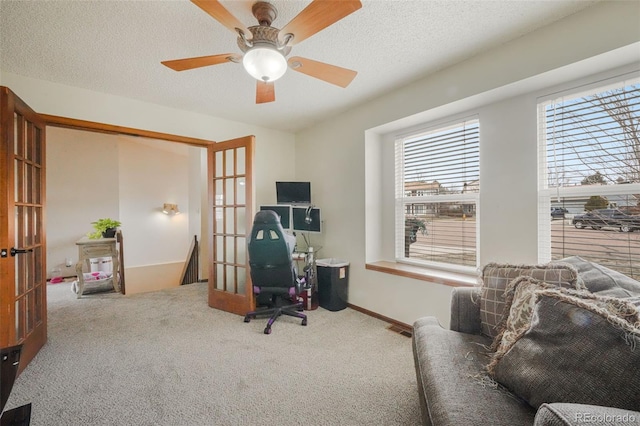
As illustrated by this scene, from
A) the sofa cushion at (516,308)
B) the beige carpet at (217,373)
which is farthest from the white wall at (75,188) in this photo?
the sofa cushion at (516,308)

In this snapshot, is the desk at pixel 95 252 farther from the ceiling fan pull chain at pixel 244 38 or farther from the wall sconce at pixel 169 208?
the ceiling fan pull chain at pixel 244 38

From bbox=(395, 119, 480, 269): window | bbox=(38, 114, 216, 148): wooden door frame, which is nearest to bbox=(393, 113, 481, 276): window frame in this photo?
bbox=(395, 119, 480, 269): window

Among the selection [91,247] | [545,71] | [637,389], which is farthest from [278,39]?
[91,247]

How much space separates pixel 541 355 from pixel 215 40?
2.61 meters

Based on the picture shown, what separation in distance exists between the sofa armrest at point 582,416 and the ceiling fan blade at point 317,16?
1595 millimetres

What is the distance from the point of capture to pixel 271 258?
105 inches

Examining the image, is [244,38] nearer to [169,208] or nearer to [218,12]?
[218,12]

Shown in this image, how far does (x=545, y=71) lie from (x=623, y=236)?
122cm

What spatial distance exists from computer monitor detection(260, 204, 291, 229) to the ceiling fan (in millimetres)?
2073

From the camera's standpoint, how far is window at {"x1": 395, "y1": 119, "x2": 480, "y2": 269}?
2582mm

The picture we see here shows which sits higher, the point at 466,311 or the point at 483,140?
the point at 483,140

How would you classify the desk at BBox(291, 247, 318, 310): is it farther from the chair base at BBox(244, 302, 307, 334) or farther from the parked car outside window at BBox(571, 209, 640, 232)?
the parked car outside window at BBox(571, 209, 640, 232)

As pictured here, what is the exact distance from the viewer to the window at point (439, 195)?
102 inches

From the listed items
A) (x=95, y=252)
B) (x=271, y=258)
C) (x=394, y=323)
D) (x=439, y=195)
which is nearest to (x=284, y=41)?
(x=271, y=258)
